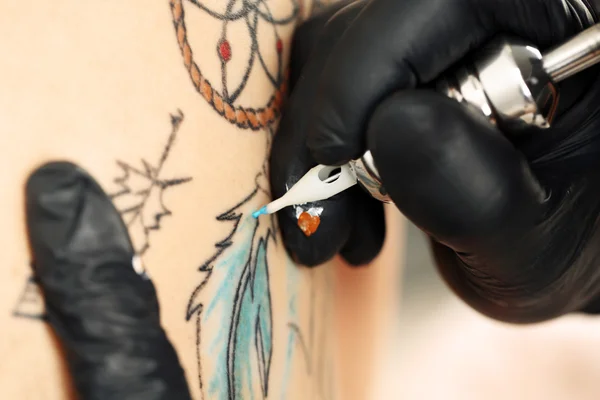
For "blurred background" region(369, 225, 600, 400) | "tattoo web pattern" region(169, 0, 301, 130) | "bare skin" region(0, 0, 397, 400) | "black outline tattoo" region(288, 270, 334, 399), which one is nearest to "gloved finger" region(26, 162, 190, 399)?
"bare skin" region(0, 0, 397, 400)

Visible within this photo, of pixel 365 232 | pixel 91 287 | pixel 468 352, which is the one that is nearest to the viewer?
pixel 91 287

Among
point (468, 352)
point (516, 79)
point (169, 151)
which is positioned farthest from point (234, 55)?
point (468, 352)

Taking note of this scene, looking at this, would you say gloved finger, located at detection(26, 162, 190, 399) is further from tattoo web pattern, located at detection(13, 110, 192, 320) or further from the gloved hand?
the gloved hand

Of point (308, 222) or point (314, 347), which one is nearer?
point (308, 222)

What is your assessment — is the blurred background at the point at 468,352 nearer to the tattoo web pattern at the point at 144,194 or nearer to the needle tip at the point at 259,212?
the needle tip at the point at 259,212

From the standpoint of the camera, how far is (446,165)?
360 millimetres

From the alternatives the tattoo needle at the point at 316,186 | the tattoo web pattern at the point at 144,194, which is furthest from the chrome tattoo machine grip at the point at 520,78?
the tattoo web pattern at the point at 144,194

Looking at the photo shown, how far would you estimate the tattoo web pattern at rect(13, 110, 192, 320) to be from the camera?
35 centimetres

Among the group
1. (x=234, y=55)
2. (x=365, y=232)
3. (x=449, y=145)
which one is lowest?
(x=365, y=232)

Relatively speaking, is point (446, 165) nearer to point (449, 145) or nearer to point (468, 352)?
point (449, 145)

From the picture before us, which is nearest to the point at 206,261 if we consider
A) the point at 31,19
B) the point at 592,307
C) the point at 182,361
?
the point at 182,361

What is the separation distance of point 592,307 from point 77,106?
683mm

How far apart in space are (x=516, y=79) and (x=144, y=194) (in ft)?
0.90

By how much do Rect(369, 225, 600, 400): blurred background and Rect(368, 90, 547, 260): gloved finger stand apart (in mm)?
772
